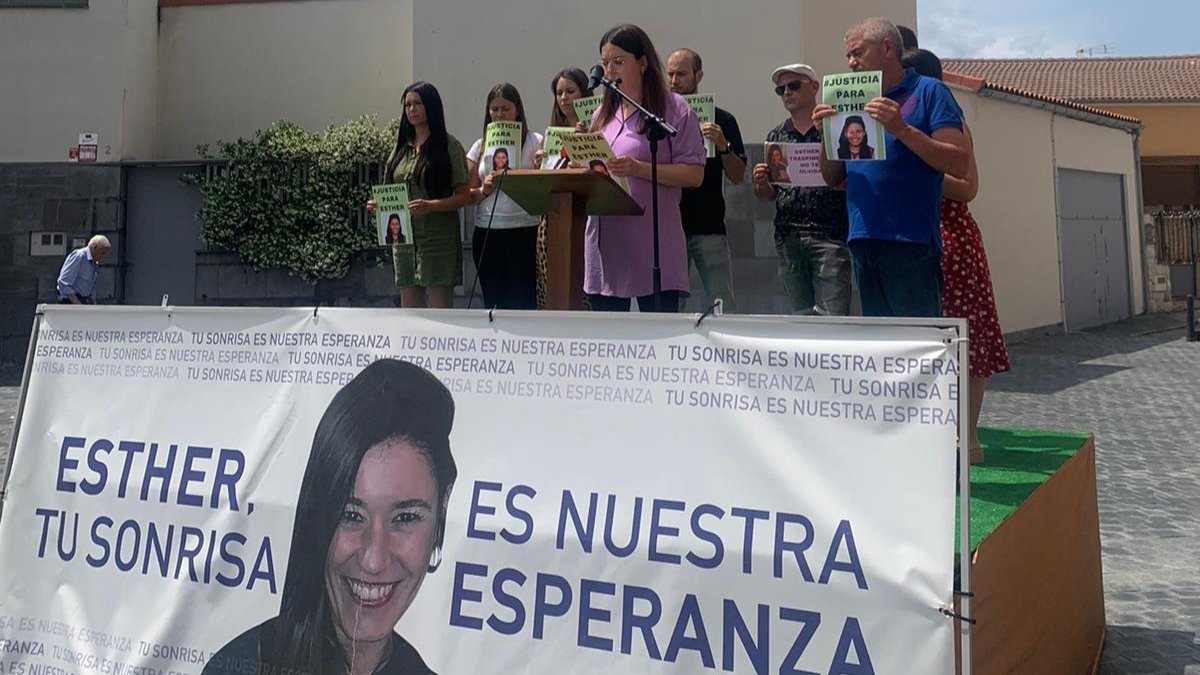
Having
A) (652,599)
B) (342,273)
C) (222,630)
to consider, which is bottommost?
(222,630)

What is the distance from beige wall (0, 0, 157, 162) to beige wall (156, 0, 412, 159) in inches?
20.0

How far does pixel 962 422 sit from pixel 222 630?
6.39ft

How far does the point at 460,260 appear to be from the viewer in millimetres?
4949

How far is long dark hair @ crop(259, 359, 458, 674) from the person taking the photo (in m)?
2.54

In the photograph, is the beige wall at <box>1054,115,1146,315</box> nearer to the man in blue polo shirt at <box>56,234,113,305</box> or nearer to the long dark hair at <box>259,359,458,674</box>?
the man in blue polo shirt at <box>56,234,113,305</box>

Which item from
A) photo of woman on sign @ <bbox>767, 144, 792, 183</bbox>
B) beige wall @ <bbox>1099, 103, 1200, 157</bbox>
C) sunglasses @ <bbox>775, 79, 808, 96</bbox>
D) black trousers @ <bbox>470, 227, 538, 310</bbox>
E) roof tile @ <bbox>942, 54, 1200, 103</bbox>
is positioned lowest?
black trousers @ <bbox>470, 227, 538, 310</bbox>

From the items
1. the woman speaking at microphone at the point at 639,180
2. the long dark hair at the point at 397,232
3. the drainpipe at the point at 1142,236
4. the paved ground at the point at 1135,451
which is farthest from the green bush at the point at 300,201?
the drainpipe at the point at 1142,236

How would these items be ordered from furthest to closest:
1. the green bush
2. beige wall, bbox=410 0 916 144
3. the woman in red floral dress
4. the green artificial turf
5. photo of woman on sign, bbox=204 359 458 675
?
the green bush → beige wall, bbox=410 0 916 144 → the woman in red floral dress → the green artificial turf → photo of woman on sign, bbox=204 359 458 675

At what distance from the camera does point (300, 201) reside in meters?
11.9

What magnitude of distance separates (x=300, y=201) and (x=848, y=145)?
9.78m

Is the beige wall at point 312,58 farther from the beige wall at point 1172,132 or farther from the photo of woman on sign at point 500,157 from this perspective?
Result: the beige wall at point 1172,132

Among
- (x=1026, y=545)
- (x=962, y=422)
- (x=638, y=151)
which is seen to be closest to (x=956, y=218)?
(x=638, y=151)

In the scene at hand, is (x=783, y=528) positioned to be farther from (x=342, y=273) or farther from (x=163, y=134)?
(x=163, y=134)

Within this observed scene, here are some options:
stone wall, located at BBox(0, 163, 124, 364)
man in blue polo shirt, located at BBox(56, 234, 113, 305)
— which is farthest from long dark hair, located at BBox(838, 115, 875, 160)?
stone wall, located at BBox(0, 163, 124, 364)
